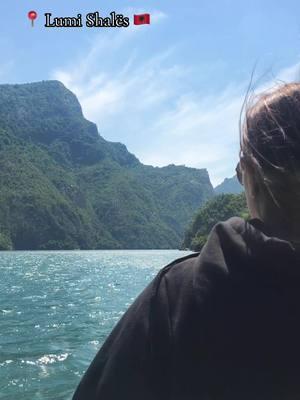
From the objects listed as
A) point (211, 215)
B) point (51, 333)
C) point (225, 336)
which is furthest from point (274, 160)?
point (211, 215)

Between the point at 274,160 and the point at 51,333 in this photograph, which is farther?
the point at 51,333

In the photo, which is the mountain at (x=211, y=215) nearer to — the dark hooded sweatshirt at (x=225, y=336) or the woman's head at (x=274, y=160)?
the woman's head at (x=274, y=160)

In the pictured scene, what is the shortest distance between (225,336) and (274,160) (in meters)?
0.52

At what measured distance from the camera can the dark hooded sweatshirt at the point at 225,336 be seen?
136 cm

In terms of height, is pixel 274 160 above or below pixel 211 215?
above

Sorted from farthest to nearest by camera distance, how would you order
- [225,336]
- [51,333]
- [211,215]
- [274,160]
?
[211,215] → [51,333] → [274,160] → [225,336]

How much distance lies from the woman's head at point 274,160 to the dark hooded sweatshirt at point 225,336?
0.37ft

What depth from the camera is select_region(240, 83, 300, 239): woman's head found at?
1481mm

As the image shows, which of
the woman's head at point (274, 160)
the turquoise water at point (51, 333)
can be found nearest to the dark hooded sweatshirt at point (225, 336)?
the woman's head at point (274, 160)

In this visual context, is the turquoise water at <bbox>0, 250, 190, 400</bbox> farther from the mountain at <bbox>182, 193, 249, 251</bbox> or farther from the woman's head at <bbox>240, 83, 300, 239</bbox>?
the mountain at <bbox>182, 193, 249, 251</bbox>

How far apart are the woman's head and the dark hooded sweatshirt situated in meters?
0.11

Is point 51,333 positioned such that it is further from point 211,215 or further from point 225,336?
point 211,215

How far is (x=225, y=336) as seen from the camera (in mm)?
1367

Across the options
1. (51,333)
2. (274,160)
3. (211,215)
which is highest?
(274,160)
